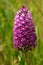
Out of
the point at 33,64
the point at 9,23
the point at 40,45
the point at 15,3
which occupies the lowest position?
the point at 33,64

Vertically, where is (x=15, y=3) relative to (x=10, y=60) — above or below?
above

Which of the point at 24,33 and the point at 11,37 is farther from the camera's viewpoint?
the point at 11,37

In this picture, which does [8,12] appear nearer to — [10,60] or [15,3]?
[15,3]

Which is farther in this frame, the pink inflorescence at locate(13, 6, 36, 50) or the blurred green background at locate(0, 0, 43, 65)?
the blurred green background at locate(0, 0, 43, 65)

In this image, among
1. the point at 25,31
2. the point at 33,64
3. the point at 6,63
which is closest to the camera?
the point at 25,31

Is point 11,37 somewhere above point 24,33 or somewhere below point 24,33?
above

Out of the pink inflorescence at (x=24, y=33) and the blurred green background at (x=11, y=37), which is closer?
Result: the pink inflorescence at (x=24, y=33)

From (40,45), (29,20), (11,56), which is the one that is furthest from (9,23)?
(29,20)

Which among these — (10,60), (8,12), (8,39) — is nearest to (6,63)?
(10,60)

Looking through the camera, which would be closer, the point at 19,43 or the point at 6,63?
the point at 19,43

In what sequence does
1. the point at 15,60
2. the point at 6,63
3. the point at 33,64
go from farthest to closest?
the point at 6,63, the point at 15,60, the point at 33,64
